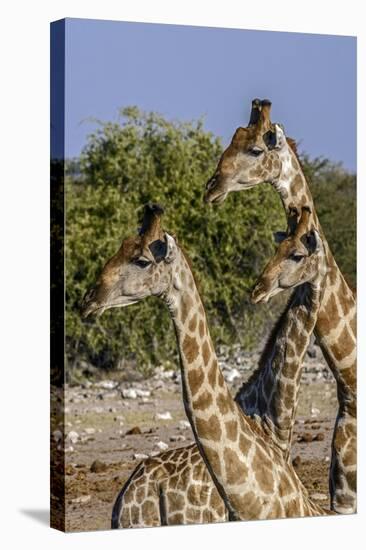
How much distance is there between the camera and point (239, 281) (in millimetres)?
9852

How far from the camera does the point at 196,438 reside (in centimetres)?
815

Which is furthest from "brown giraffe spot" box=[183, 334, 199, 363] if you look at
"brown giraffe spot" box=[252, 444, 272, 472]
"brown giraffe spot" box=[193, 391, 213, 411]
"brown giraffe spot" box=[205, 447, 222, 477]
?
"brown giraffe spot" box=[252, 444, 272, 472]

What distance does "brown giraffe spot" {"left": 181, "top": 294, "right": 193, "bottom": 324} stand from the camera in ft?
26.2

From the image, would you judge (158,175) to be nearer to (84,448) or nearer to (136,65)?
(136,65)

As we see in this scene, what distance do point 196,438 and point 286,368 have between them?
80cm

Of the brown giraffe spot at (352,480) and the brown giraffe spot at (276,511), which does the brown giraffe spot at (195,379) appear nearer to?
the brown giraffe spot at (276,511)

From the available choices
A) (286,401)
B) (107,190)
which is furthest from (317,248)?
(107,190)

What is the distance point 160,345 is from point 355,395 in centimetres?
140

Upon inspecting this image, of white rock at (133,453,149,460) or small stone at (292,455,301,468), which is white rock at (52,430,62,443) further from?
small stone at (292,455,301,468)

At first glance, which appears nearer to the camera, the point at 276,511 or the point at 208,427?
the point at 208,427

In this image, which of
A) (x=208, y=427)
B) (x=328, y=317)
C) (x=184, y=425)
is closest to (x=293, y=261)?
(x=328, y=317)

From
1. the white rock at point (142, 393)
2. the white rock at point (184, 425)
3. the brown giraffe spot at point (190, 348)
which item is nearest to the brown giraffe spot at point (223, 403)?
the brown giraffe spot at point (190, 348)

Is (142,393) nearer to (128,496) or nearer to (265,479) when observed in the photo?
(128,496)

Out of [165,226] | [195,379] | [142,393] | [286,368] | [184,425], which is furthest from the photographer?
[142,393]
